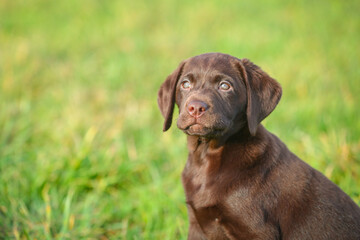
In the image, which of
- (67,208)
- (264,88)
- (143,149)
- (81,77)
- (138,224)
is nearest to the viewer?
(264,88)

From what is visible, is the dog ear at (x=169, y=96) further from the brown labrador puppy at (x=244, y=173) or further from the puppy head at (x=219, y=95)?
the brown labrador puppy at (x=244, y=173)

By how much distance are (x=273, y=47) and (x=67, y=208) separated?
6313mm

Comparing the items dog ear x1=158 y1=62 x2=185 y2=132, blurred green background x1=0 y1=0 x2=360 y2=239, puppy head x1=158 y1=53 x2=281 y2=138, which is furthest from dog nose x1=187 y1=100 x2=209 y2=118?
blurred green background x1=0 y1=0 x2=360 y2=239

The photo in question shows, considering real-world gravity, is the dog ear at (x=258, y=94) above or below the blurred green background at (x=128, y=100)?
above

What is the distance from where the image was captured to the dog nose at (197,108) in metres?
2.64

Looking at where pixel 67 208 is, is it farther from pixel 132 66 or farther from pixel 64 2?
pixel 64 2

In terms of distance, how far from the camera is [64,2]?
11.4 m

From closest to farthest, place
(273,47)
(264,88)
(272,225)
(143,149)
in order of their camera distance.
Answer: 1. (272,225)
2. (264,88)
3. (143,149)
4. (273,47)

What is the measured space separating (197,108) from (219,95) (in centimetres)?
27

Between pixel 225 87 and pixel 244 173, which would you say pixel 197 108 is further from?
pixel 244 173

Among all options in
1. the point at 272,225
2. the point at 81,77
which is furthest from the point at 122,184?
the point at 81,77

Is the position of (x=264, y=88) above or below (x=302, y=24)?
above

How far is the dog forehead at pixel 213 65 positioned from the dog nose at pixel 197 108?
13.6 inches

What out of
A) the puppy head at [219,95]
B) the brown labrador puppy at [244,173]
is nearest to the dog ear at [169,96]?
the puppy head at [219,95]
